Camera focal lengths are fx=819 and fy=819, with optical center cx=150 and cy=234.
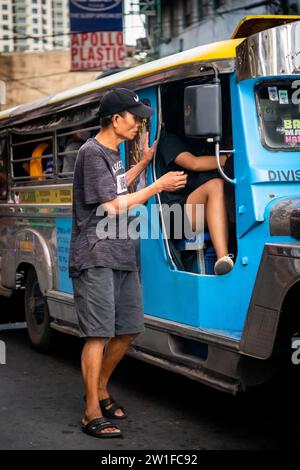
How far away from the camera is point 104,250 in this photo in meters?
4.91

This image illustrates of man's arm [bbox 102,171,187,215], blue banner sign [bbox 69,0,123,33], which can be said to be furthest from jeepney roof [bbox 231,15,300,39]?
blue banner sign [bbox 69,0,123,33]

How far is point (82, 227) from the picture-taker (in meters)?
4.98

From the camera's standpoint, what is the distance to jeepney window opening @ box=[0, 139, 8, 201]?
8.38 metres

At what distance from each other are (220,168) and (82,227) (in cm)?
91

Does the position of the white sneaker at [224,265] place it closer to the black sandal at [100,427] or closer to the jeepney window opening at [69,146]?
the black sandal at [100,427]

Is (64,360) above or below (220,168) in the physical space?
below

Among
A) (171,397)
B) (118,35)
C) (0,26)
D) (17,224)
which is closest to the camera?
(171,397)

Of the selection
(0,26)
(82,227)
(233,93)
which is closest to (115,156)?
(82,227)

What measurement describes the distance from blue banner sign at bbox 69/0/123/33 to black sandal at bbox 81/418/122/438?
45.7 ft

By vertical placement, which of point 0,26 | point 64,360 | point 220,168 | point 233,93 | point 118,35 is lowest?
point 64,360

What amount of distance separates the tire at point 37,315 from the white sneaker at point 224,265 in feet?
9.34

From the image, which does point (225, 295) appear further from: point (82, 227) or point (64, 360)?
point (64, 360)
